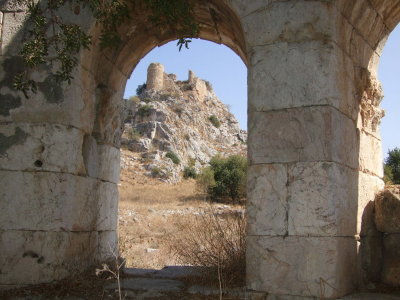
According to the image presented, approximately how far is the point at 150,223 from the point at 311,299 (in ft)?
51.5

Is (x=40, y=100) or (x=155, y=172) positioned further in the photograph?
(x=155, y=172)

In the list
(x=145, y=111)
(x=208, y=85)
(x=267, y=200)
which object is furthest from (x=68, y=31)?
(x=208, y=85)

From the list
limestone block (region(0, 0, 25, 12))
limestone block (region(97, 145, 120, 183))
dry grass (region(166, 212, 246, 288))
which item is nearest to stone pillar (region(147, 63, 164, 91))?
limestone block (region(97, 145, 120, 183))

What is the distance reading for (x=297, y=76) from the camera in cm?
406

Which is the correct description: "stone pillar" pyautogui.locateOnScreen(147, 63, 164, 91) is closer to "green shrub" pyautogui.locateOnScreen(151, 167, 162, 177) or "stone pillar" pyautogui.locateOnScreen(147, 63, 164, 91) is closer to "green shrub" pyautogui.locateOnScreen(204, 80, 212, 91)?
"green shrub" pyautogui.locateOnScreen(204, 80, 212, 91)

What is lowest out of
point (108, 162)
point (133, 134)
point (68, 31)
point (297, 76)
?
point (108, 162)

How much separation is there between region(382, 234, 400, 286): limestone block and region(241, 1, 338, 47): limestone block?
7.60 feet

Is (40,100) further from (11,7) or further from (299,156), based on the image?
(299,156)

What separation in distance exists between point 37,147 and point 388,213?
12.5ft

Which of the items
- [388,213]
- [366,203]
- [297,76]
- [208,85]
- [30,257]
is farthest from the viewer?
[208,85]

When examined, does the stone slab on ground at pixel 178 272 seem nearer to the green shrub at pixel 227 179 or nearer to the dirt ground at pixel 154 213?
the dirt ground at pixel 154 213

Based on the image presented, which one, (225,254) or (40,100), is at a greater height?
(40,100)

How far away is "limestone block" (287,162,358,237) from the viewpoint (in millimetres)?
3816

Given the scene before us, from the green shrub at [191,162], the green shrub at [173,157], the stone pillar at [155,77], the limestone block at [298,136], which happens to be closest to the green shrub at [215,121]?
the stone pillar at [155,77]
